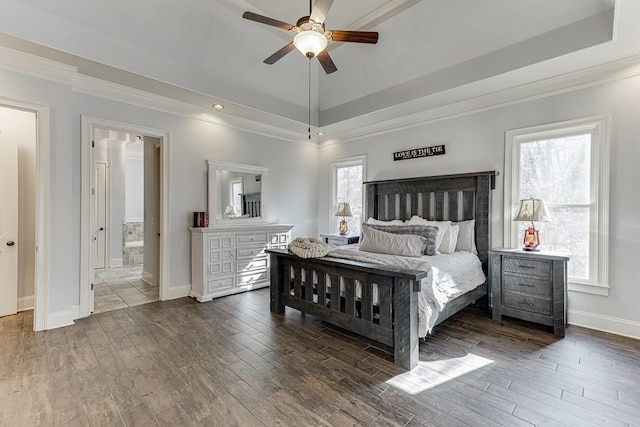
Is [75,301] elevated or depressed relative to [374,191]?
depressed

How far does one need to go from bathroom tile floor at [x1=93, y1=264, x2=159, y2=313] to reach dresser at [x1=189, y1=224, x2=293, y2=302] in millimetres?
773

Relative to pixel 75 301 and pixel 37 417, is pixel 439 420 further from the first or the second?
pixel 75 301

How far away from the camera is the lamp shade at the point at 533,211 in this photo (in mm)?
3275

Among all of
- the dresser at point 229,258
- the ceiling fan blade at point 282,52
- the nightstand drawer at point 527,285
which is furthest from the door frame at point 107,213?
the nightstand drawer at point 527,285

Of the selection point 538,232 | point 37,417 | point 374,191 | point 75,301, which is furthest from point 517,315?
point 75,301

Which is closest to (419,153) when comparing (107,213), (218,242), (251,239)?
(251,239)

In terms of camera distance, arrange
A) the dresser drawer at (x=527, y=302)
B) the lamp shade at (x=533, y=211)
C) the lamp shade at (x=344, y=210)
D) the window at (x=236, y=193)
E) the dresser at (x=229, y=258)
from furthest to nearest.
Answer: the lamp shade at (x=344, y=210) → the window at (x=236, y=193) → the dresser at (x=229, y=258) → the lamp shade at (x=533, y=211) → the dresser drawer at (x=527, y=302)

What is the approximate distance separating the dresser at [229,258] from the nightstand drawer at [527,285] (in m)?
3.34

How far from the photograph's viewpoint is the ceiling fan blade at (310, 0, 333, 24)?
7.37 feet

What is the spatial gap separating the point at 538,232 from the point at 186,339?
418 cm

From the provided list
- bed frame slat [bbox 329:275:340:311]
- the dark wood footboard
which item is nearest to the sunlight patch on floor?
the dark wood footboard

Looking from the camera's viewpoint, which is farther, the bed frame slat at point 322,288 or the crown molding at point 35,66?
the bed frame slat at point 322,288

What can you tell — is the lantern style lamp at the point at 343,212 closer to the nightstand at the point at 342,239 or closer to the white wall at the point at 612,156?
the nightstand at the point at 342,239

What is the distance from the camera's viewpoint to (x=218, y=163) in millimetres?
4672
